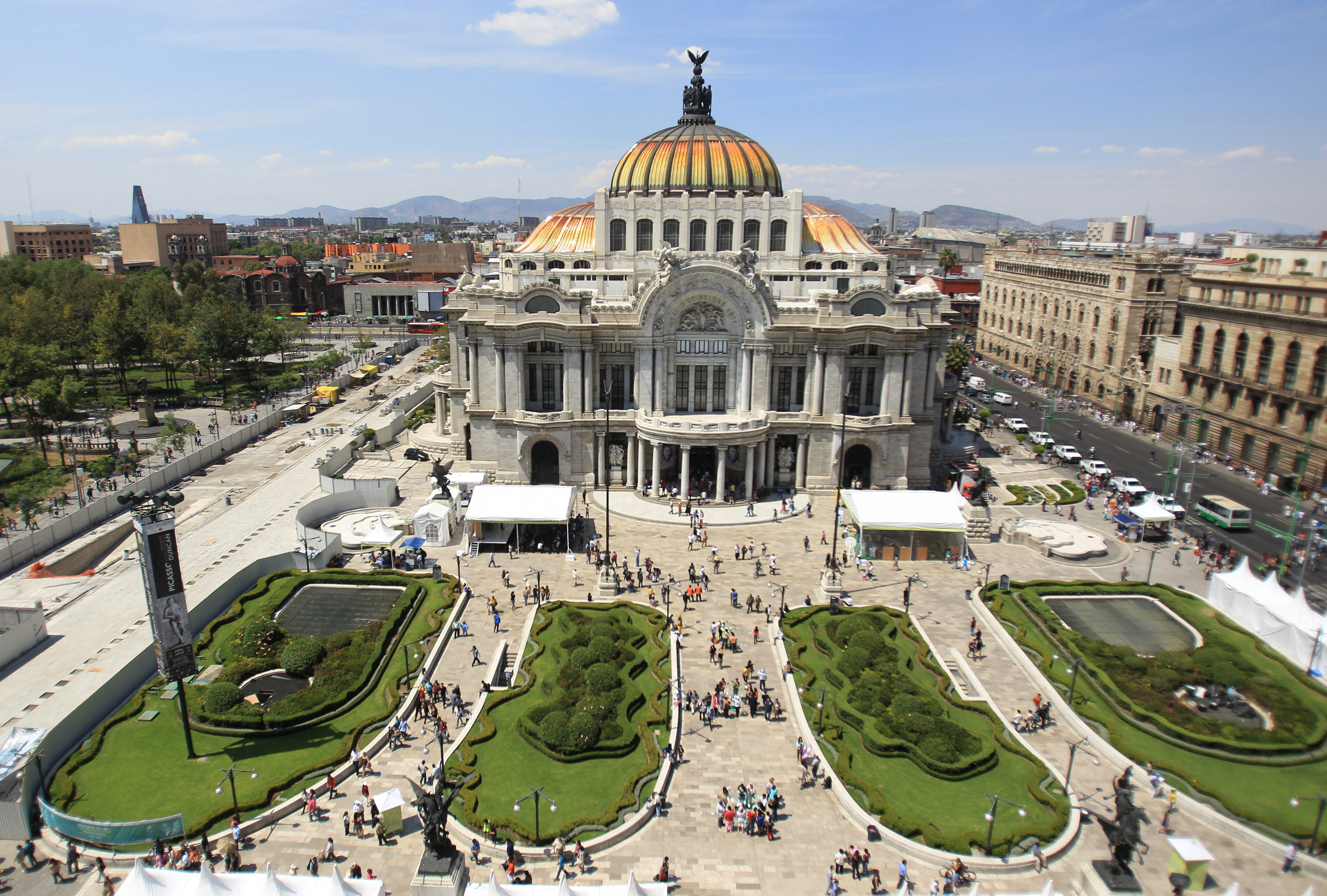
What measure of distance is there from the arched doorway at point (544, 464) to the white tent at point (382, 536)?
15.2m

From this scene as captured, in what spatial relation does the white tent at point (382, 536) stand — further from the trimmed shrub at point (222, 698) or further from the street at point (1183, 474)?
the street at point (1183, 474)

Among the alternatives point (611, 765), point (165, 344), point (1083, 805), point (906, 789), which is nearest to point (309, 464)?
point (165, 344)

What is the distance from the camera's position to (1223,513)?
61.7 meters

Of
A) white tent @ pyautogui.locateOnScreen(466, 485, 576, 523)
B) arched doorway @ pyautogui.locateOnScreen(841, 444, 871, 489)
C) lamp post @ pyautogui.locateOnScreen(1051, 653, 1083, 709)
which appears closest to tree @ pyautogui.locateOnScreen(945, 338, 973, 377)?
arched doorway @ pyautogui.locateOnScreen(841, 444, 871, 489)

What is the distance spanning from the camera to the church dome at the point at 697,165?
2923 inches

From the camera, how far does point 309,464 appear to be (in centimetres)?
7600

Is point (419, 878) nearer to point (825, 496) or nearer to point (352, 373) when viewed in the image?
point (825, 496)

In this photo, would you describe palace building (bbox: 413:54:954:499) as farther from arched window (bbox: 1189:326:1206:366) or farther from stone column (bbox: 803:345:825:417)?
arched window (bbox: 1189:326:1206:366)

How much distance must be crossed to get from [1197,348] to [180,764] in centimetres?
9391

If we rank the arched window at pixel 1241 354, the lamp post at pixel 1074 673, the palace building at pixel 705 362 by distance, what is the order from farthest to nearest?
1. the arched window at pixel 1241 354
2. the palace building at pixel 705 362
3. the lamp post at pixel 1074 673

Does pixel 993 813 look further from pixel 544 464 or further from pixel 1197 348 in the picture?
pixel 1197 348

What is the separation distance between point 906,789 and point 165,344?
102367 millimetres

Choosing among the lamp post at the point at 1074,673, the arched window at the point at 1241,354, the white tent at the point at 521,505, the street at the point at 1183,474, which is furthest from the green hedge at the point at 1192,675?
the arched window at the point at 1241,354

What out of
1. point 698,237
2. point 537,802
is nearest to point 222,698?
point 537,802
